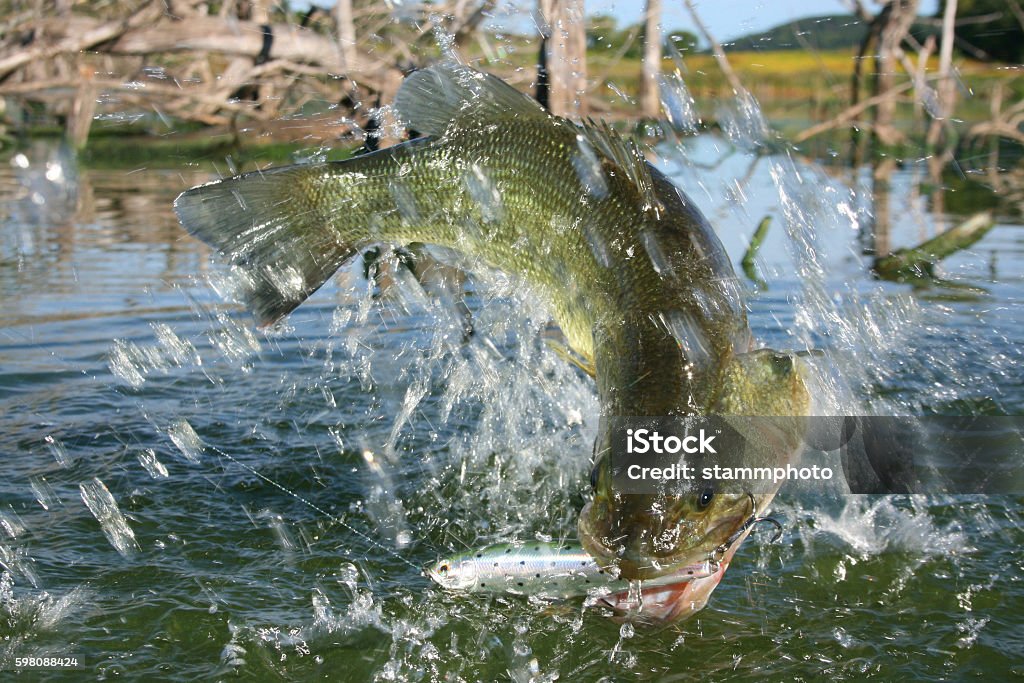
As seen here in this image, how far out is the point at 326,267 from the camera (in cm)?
366

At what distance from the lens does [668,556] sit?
2.63m

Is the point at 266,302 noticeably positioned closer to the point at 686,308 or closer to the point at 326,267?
the point at 326,267

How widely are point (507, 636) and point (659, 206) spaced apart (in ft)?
4.46

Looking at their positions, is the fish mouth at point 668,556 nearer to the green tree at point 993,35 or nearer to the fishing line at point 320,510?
the fishing line at point 320,510

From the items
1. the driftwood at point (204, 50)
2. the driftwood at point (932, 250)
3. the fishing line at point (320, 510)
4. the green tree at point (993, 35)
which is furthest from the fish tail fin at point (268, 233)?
the green tree at point (993, 35)

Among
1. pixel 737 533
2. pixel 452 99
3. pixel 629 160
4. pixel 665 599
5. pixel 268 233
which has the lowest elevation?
pixel 665 599

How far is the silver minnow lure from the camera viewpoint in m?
3.08

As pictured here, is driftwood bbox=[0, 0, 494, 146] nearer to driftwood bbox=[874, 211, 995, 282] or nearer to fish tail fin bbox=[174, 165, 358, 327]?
driftwood bbox=[874, 211, 995, 282]

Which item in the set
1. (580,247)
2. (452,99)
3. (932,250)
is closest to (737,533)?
(580,247)

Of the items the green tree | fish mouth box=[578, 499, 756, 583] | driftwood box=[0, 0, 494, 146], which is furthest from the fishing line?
the green tree

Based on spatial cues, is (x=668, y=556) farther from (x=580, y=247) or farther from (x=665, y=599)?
(x=580, y=247)

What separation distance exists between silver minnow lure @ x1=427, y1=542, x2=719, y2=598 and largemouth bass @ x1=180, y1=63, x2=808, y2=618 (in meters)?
0.24

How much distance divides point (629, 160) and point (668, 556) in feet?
3.90

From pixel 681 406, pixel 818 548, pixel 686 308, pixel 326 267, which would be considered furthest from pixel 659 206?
pixel 818 548
